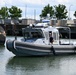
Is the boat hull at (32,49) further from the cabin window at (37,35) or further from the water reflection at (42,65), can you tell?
the cabin window at (37,35)

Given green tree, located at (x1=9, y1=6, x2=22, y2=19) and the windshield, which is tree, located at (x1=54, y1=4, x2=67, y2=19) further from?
the windshield

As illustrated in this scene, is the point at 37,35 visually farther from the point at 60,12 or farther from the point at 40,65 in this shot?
the point at 60,12

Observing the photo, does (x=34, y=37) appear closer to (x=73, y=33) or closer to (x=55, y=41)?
(x=55, y=41)

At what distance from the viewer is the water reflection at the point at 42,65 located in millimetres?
28812

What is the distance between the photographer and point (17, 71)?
28969 millimetres

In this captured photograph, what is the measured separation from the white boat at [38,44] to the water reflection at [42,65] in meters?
0.69

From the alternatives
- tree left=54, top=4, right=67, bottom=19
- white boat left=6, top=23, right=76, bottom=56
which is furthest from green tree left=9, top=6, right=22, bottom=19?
white boat left=6, top=23, right=76, bottom=56

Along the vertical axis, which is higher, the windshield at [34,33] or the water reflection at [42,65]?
the windshield at [34,33]

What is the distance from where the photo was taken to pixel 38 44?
38312 millimetres

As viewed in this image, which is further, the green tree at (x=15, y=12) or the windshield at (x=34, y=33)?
the green tree at (x=15, y=12)

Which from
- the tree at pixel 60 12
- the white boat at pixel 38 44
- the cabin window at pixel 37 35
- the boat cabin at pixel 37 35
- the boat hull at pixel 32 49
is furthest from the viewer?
the tree at pixel 60 12

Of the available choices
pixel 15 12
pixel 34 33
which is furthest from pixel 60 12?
pixel 34 33

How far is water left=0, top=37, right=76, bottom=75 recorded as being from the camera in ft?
94.5

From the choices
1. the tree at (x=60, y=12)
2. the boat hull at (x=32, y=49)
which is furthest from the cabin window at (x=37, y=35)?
the tree at (x=60, y=12)
